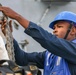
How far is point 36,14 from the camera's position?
5035 millimetres

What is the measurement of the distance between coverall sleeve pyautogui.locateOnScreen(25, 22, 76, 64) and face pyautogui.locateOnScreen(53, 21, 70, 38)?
139 mm

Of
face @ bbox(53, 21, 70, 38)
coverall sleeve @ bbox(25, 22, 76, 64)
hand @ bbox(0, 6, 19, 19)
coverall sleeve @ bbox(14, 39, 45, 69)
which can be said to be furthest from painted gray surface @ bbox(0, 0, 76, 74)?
hand @ bbox(0, 6, 19, 19)

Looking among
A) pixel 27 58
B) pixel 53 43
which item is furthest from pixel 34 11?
pixel 53 43

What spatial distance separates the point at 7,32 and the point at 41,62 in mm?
750

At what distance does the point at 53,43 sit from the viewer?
2.15m

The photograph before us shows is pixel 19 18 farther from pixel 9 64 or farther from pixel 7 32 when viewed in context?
pixel 9 64

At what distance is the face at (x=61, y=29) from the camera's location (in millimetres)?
2371

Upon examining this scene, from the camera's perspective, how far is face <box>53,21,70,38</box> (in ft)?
7.78

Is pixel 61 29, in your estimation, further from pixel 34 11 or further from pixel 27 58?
pixel 34 11

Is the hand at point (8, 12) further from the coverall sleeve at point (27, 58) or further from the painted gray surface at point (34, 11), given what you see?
the painted gray surface at point (34, 11)

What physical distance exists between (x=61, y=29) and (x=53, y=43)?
253mm

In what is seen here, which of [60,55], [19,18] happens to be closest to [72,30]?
[60,55]

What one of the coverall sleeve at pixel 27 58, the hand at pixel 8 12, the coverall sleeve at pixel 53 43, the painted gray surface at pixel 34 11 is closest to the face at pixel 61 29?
the coverall sleeve at pixel 53 43

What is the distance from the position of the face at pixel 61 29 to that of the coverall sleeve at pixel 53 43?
139mm
